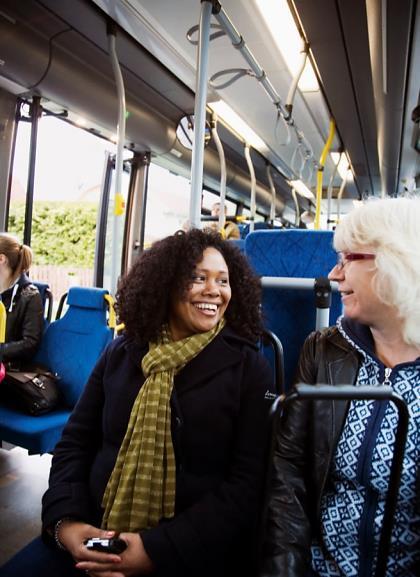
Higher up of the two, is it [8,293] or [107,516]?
[8,293]

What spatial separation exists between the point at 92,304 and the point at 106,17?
2.02 meters

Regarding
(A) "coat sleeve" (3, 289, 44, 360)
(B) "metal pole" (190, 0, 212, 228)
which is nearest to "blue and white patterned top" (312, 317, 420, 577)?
(B) "metal pole" (190, 0, 212, 228)

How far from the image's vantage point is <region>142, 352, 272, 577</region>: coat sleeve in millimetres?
1143

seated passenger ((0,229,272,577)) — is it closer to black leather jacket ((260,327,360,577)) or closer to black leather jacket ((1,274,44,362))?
black leather jacket ((260,327,360,577))

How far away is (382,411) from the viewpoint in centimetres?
110

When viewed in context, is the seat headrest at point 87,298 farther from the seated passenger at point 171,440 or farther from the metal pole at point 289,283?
the metal pole at point 289,283

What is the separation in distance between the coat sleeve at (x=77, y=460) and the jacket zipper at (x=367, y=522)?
0.79 metres

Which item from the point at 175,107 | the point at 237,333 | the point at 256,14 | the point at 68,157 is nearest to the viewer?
the point at 237,333

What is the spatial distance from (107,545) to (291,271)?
113 cm

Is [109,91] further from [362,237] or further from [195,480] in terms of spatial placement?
[195,480]

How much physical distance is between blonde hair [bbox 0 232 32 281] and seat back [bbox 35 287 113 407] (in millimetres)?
494

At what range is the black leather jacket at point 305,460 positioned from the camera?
3.60ft

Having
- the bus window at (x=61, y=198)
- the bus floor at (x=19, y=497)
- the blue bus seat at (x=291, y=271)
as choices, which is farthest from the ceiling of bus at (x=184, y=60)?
the bus floor at (x=19, y=497)

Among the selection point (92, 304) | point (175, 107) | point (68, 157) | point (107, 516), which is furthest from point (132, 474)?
point (175, 107)
